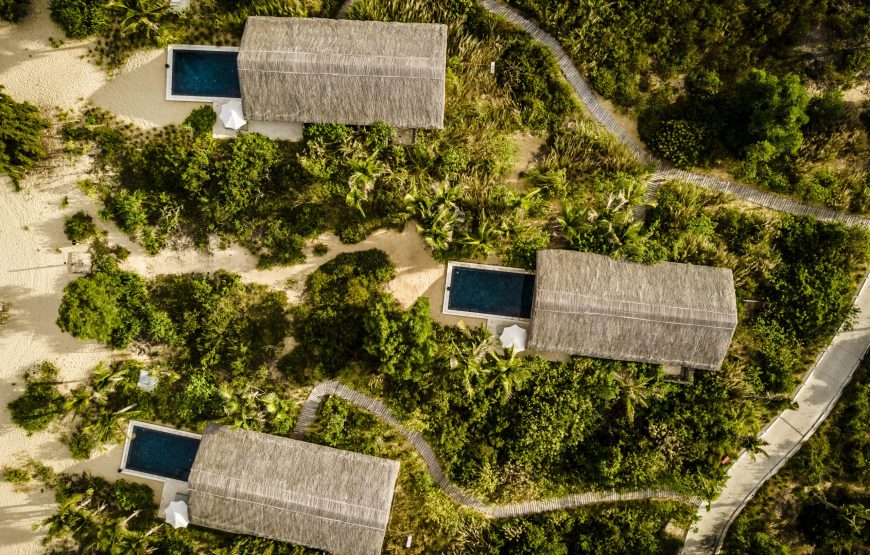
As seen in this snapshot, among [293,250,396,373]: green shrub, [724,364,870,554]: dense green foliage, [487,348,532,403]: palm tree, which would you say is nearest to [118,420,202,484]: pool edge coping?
[293,250,396,373]: green shrub

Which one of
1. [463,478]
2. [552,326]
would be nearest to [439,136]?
[552,326]

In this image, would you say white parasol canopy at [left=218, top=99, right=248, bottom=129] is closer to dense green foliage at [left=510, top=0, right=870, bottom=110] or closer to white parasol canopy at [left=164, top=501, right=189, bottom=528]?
dense green foliage at [left=510, top=0, right=870, bottom=110]

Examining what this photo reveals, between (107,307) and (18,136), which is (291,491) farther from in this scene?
(18,136)

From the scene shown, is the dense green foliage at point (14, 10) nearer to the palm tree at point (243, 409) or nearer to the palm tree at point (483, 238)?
the palm tree at point (243, 409)

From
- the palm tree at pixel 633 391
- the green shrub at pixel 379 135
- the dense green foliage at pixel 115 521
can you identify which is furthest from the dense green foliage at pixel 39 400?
the palm tree at pixel 633 391

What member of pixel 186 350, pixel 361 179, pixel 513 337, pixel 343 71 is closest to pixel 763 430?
pixel 513 337

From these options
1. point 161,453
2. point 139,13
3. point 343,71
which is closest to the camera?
point 343,71

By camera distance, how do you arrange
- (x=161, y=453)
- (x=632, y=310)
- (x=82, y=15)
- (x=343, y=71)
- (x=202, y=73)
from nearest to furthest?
(x=632, y=310) < (x=343, y=71) < (x=82, y=15) < (x=202, y=73) < (x=161, y=453)
